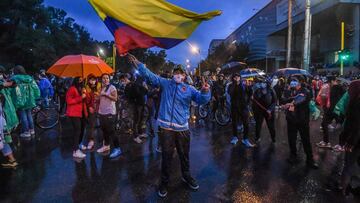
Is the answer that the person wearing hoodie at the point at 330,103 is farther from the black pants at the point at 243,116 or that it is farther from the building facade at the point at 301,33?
the building facade at the point at 301,33

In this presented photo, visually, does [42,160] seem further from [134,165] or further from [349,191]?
[349,191]

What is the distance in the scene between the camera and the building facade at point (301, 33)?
1449 inches

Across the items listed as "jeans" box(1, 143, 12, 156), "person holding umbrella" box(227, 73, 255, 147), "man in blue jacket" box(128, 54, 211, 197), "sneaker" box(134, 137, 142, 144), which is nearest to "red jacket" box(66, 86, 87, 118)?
"jeans" box(1, 143, 12, 156)

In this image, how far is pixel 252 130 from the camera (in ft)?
37.5

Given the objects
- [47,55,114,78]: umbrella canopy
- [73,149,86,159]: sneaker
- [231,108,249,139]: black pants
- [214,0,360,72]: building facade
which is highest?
[214,0,360,72]: building facade

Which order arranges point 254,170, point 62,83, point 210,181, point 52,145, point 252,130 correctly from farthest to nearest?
point 62,83, point 252,130, point 52,145, point 254,170, point 210,181

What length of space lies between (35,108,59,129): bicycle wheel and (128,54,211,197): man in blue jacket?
7597mm

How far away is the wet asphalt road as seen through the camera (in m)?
5.28

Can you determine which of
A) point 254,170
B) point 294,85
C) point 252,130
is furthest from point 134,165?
point 252,130

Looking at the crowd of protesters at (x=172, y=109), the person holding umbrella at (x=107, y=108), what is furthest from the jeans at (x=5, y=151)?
the person holding umbrella at (x=107, y=108)

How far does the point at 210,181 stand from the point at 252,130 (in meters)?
5.78

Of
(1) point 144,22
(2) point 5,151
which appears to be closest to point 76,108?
(2) point 5,151

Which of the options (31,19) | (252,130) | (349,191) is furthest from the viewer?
(31,19)

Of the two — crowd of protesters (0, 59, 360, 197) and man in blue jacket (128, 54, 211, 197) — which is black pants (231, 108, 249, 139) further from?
man in blue jacket (128, 54, 211, 197)
